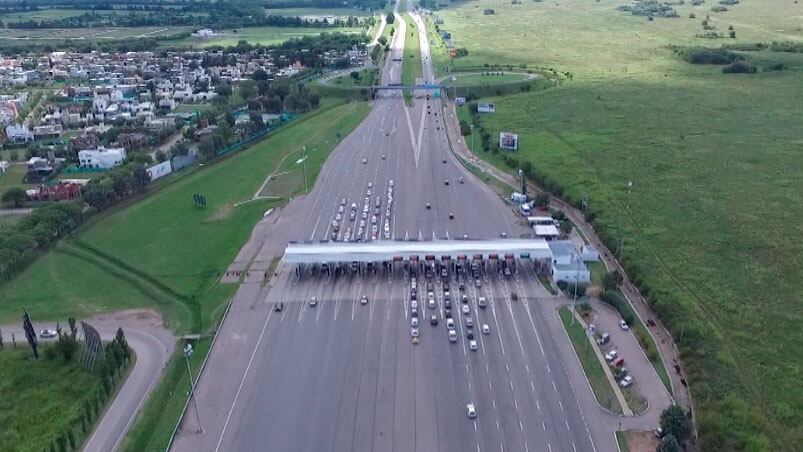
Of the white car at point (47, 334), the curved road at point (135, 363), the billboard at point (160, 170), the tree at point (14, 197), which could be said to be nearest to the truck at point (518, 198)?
the curved road at point (135, 363)

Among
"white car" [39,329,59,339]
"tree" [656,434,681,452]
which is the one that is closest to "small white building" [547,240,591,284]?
"tree" [656,434,681,452]

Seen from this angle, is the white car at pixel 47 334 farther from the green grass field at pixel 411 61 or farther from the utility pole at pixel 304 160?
the green grass field at pixel 411 61

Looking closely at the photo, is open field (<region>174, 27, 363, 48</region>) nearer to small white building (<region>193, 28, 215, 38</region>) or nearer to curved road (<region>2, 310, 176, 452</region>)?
small white building (<region>193, 28, 215, 38</region>)

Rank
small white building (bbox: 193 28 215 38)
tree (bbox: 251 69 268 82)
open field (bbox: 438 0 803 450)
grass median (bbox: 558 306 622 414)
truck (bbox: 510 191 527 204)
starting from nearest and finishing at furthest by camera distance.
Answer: grass median (bbox: 558 306 622 414) < open field (bbox: 438 0 803 450) < truck (bbox: 510 191 527 204) < tree (bbox: 251 69 268 82) < small white building (bbox: 193 28 215 38)


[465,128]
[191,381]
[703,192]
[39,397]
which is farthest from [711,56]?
[39,397]

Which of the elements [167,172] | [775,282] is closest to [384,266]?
[775,282]

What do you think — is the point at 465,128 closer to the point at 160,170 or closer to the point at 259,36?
the point at 160,170
